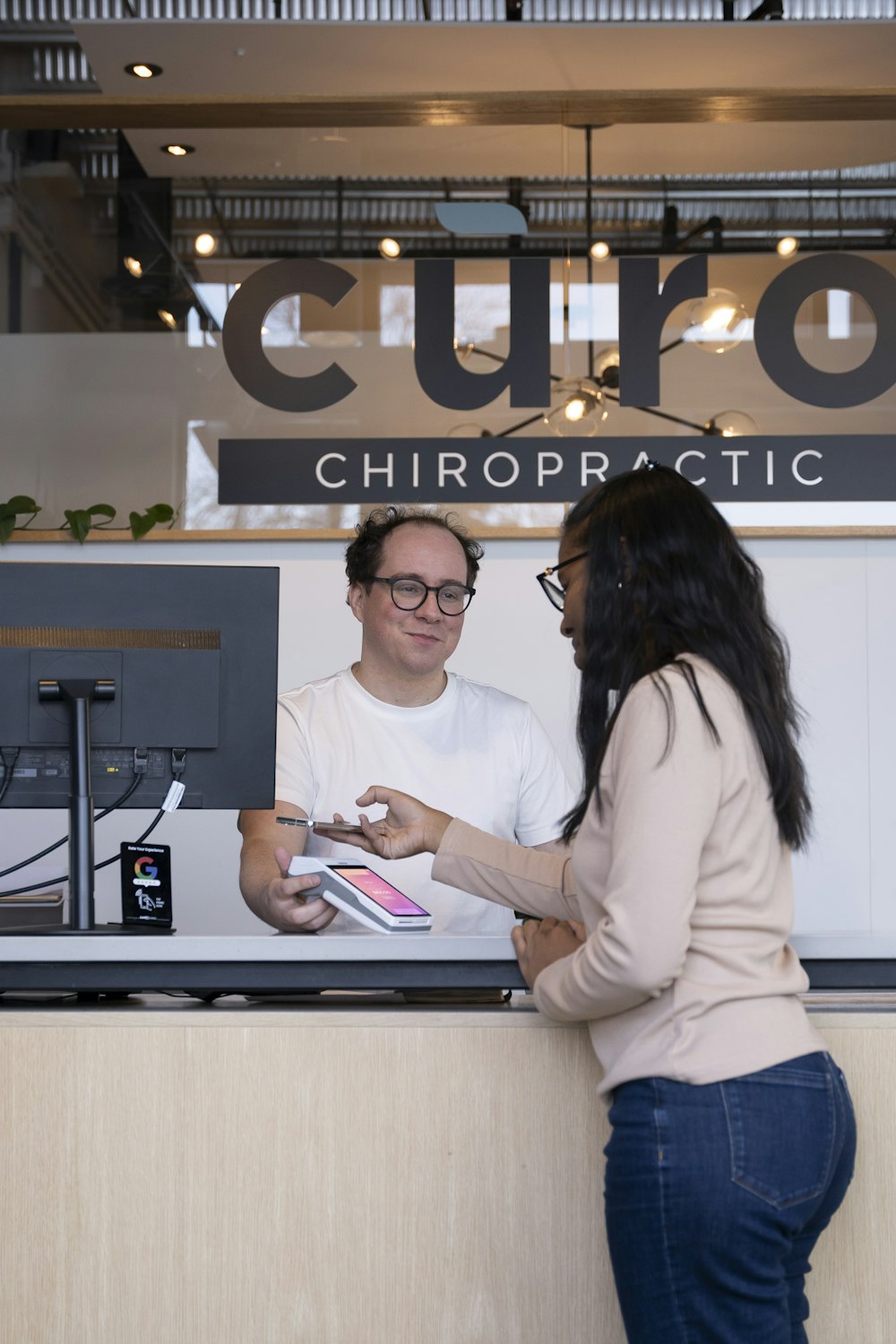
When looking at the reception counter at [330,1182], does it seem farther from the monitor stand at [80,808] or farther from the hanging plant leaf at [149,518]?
the hanging plant leaf at [149,518]

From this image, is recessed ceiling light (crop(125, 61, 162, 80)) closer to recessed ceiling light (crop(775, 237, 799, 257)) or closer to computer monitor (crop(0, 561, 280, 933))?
recessed ceiling light (crop(775, 237, 799, 257))

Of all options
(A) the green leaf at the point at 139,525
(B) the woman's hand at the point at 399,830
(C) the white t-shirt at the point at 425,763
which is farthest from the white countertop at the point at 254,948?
(A) the green leaf at the point at 139,525

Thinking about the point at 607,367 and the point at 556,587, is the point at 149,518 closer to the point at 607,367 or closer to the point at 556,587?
the point at 607,367

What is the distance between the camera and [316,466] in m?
4.13

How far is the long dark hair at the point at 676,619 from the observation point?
132cm

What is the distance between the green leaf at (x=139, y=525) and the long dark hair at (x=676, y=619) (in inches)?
112

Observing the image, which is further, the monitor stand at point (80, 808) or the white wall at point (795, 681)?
the white wall at point (795, 681)

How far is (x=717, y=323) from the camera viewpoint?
14.0 feet

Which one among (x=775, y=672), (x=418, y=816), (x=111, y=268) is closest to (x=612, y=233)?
(x=111, y=268)

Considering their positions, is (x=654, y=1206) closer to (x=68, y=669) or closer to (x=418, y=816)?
(x=418, y=816)

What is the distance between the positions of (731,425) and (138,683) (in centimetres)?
281

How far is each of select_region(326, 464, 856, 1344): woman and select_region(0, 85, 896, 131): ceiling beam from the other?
348 cm

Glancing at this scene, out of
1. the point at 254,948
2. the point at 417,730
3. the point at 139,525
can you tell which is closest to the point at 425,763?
the point at 417,730

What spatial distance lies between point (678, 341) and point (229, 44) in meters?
1.81
